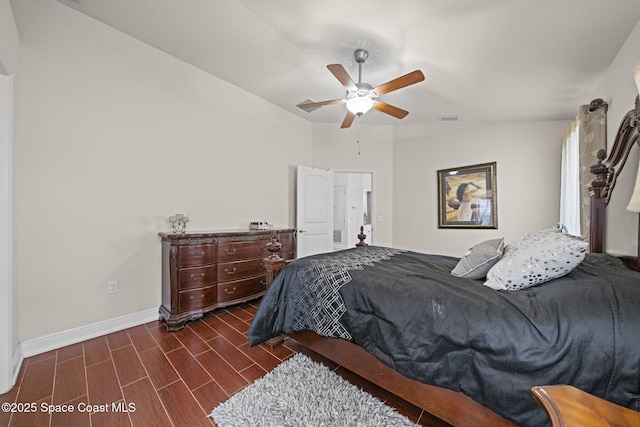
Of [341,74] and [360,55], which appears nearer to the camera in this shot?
[341,74]

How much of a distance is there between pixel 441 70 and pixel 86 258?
13.4 ft

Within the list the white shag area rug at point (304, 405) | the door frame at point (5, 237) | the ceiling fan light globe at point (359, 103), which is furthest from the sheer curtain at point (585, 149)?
the door frame at point (5, 237)

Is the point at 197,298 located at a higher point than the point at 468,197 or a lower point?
lower

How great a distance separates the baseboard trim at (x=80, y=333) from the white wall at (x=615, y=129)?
4104 mm

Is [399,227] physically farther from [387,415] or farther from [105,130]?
[105,130]

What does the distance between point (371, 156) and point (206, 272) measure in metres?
3.53

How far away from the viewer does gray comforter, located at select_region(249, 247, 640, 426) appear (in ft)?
3.28

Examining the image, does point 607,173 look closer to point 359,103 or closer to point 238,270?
point 359,103

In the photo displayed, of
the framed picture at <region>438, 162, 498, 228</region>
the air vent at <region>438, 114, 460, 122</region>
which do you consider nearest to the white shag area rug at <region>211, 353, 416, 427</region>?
the framed picture at <region>438, 162, 498, 228</region>

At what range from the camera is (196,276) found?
267 cm

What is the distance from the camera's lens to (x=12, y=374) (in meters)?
1.68

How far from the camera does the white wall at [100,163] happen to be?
208cm

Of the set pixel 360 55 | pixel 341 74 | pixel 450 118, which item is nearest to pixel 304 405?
pixel 341 74

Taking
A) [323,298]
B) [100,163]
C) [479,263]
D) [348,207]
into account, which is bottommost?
[323,298]
